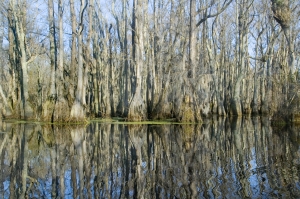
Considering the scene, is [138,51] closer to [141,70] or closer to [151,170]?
[141,70]

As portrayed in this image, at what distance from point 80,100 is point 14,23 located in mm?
8431

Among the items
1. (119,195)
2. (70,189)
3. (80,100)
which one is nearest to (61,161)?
(70,189)

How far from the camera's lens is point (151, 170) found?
4.96 meters

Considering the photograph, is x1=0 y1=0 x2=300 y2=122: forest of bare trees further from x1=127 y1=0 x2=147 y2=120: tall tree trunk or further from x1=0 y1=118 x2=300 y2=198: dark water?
x1=0 y1=118 x2=300 y2=198: dark water

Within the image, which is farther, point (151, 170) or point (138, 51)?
point (138, 51)

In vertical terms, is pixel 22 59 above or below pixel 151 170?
above

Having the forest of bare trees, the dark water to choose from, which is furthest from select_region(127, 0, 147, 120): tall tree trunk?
the dark water

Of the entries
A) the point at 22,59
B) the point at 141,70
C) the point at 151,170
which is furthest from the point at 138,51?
the point at 151,170

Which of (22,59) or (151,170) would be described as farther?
(22,59)

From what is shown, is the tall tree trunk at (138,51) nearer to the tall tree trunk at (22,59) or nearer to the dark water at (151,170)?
→ the tall tree trunk at (22,59)

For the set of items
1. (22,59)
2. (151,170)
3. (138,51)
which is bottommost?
(151,170)

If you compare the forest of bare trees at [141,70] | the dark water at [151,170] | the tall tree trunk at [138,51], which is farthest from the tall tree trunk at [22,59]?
the dark water at [151,170]

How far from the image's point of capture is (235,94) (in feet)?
78.0

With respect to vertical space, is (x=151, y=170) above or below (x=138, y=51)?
below
